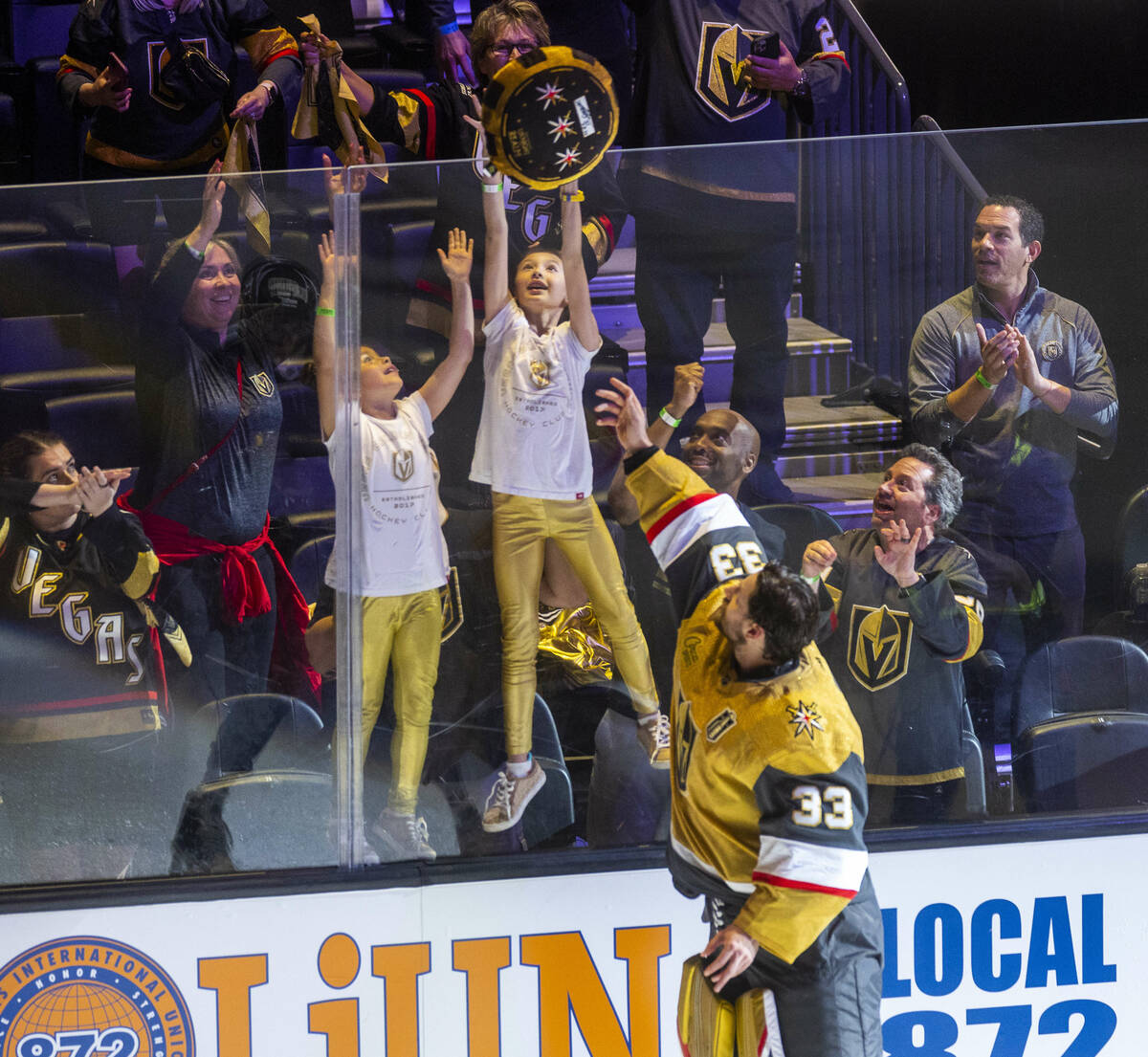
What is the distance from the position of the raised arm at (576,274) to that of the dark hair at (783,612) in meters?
0.69

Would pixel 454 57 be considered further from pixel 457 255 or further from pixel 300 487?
pixel 300 487

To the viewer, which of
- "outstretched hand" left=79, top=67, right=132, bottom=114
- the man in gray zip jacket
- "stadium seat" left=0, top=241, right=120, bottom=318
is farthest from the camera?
A: "outstretched hand" left=79, top=67, right=132, bottom=114

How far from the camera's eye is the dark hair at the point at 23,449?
10.6 ft

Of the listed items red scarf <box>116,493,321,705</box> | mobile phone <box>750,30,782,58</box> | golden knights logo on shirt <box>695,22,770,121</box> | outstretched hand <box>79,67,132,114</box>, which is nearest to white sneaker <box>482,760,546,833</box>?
red scarf <box>116,493,321,705</box>

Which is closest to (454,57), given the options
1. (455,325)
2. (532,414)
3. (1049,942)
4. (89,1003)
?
(455,325)

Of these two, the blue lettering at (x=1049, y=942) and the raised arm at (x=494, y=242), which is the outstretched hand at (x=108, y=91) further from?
the blue lettering at (x=1049, y=942)

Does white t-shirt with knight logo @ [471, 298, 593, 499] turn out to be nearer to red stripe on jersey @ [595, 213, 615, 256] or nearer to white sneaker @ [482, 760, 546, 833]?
red stripe on jersey @ [595, 213, 615, 256]

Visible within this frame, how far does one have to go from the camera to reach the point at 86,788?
3379 mm

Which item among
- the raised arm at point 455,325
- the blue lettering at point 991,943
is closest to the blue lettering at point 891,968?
the blue lettering at point 991,943

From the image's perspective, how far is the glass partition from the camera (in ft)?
10.8

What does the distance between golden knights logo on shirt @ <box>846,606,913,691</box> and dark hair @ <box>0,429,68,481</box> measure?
73.5 inches

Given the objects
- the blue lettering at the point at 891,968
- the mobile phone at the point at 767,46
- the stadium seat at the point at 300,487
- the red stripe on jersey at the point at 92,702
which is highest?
the mobile phone at the point at 767,46

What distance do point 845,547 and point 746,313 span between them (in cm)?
60


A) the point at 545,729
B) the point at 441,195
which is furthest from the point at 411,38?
the point at 545,729
